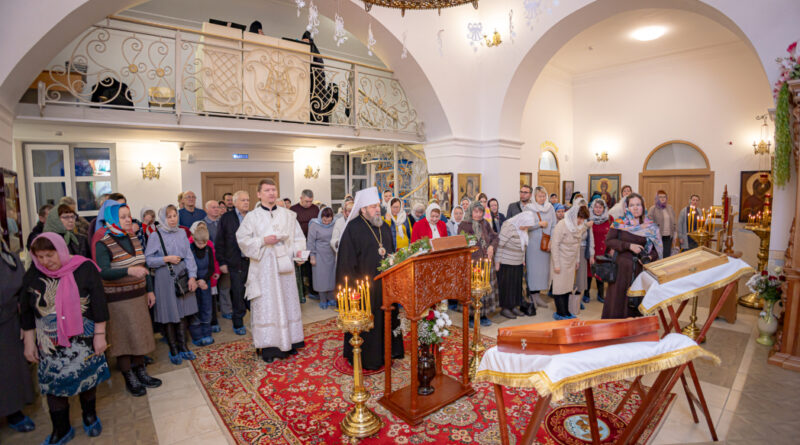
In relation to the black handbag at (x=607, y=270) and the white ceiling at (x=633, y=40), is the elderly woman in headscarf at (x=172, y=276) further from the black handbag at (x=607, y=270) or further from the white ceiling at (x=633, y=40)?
the white ceiling at (x=633, y=40)

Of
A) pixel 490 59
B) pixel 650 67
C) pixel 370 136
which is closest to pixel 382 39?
pixel 370 136

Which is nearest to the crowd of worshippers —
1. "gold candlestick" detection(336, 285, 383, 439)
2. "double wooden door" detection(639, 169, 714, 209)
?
"gold candlestick" detection(336, 285, 383, 439)

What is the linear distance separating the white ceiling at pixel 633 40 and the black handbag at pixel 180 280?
10077 mm

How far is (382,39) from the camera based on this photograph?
25.3 ft

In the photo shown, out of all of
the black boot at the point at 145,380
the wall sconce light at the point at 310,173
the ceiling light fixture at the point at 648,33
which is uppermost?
the ceiling light fixture at the point at 648,33

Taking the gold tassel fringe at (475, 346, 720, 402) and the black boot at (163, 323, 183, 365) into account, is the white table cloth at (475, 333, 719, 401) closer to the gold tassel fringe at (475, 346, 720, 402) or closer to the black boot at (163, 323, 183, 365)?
the gold tassel fringe at (475, 346, 720, 402)

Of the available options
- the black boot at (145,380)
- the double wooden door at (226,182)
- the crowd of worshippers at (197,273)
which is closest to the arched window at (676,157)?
the crowd of worshippers at (197,273)

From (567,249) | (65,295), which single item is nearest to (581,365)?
(65,295)

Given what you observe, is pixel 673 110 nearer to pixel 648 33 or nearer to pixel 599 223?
pixel 648 33

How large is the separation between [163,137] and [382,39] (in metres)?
5.04

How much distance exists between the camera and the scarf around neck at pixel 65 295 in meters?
2.95

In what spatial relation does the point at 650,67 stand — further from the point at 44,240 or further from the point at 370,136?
the point at 44,240

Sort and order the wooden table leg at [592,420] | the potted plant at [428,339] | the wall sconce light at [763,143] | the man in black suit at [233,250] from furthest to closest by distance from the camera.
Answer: the wall sconce light at [763,143] < the man in black suit at [233,250] < the potted plant at [428,339] < the wooden table leg at [592,420]

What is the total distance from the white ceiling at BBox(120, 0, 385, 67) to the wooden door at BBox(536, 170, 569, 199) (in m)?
7.76
